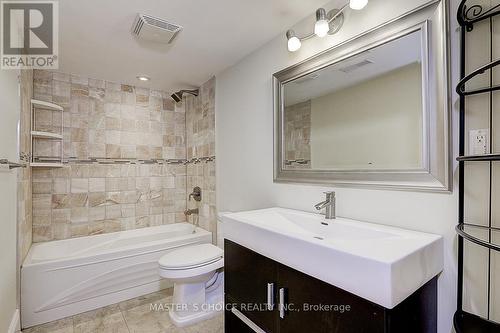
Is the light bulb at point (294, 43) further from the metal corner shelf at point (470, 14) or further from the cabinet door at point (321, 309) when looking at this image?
the cabinet door at point (321, 309)

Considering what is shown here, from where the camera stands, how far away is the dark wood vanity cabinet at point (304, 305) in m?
0.89

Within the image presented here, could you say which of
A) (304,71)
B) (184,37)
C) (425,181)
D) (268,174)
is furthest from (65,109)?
(425,181)

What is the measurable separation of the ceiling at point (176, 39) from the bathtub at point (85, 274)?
1.77m

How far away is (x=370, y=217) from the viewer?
1.34 metres

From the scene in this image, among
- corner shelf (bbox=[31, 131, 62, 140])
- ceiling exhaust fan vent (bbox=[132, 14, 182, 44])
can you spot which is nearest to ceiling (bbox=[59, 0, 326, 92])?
ceiling exhaust fan vent (bbox=[132, 14, 182, 44])

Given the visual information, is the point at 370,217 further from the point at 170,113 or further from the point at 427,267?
the point at 170,113

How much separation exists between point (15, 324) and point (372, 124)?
106 inches

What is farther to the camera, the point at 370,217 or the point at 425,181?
the point at 370,217

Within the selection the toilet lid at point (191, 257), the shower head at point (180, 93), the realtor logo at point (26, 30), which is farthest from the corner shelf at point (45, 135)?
the toilet lid at point (191, 257)

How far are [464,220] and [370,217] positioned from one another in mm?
395

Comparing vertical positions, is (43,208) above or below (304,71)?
below

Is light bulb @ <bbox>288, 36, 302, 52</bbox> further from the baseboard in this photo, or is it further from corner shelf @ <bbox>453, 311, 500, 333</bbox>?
the baseboard

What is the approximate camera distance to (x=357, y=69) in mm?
1440

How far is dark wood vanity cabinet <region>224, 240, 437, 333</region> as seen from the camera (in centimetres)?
89
